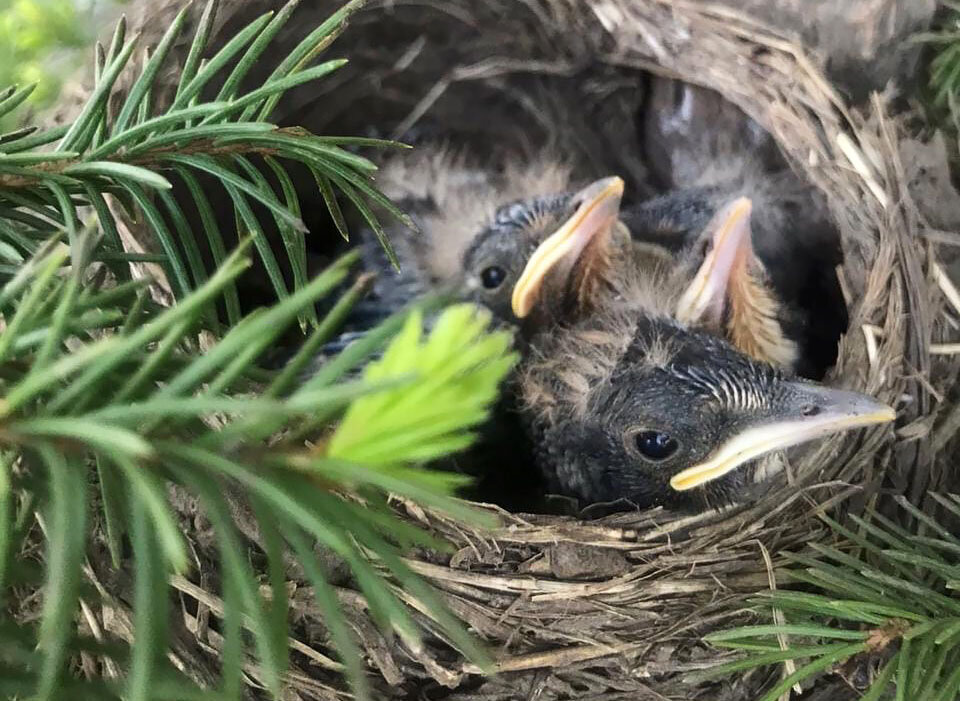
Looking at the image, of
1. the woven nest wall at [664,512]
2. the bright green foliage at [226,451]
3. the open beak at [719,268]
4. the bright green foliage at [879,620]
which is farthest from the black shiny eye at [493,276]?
the bright green foliage at [226,451]

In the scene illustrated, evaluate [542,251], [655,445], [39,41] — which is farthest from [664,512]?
[39,41]

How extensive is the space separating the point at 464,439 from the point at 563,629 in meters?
0.42

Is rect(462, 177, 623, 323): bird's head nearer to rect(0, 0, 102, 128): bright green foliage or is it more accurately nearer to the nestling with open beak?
the nestling with open beak

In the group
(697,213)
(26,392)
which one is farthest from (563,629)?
(697,213)

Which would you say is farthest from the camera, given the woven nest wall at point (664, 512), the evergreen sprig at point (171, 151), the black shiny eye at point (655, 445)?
the black shiny eye at point (655, 445)

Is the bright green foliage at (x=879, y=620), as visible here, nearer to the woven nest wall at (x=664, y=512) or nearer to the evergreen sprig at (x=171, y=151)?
the woven nest wall at (x=664, y=512)

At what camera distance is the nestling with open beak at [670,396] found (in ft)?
2.19

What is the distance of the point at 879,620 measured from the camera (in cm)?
49

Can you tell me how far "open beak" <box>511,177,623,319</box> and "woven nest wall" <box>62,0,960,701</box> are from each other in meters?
0.20

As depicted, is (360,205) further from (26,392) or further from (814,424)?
(814,424)

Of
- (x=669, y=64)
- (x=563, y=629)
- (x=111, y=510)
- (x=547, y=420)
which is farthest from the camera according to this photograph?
(x=669, y=64)

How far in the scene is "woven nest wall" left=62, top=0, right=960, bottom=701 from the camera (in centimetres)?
61

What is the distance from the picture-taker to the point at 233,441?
0.84 feet

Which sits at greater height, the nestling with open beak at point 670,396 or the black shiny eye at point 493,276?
the black shiny eye at point 493,276
